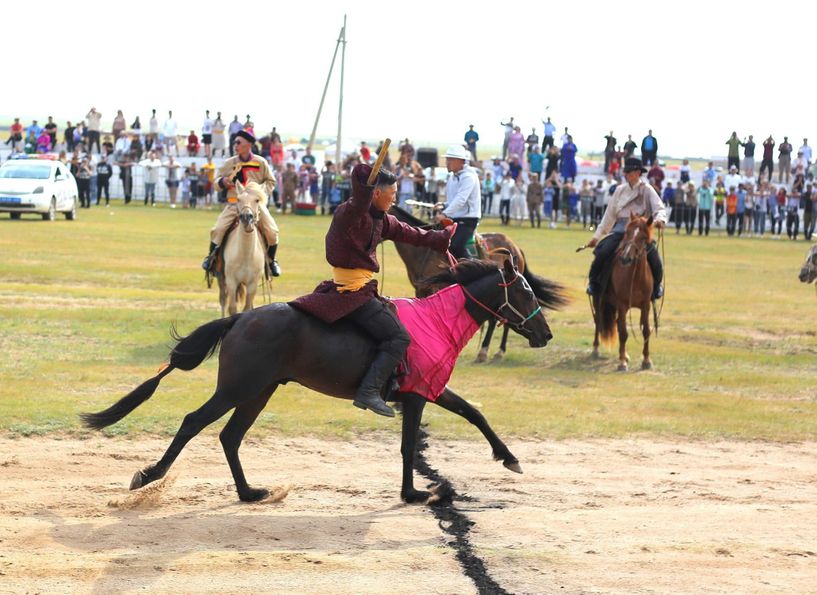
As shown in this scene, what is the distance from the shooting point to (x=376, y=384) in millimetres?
8422

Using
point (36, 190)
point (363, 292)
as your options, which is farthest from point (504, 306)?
point (36, 190)

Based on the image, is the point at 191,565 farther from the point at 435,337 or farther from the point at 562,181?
the point at 562,181

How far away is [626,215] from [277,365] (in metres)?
8.84

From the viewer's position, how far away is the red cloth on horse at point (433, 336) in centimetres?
869

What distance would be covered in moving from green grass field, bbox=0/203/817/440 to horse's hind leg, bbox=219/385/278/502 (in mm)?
2294

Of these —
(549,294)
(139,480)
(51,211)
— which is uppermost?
(549,294)

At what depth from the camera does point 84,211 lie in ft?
139

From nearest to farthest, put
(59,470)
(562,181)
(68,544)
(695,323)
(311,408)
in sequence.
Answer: (68,544), (59,470), (311,408), (695,323), (562,181)

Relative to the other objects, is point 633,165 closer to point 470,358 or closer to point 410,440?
point 470,358

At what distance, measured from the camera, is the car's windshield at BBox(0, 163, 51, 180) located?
37.5 metres

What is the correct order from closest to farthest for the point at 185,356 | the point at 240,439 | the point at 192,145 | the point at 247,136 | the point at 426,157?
the point at 185,356, the point at 240,439, the point at 247,136, the point at 426,157, the point at 192,145

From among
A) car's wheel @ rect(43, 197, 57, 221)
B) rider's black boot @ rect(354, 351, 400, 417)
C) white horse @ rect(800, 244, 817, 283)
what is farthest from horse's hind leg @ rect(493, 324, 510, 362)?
car's wheel @ rect(43, 197, 57, 221)

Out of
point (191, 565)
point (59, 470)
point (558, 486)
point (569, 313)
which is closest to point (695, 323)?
point (569, 313)

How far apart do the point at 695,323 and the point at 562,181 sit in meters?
25.2
